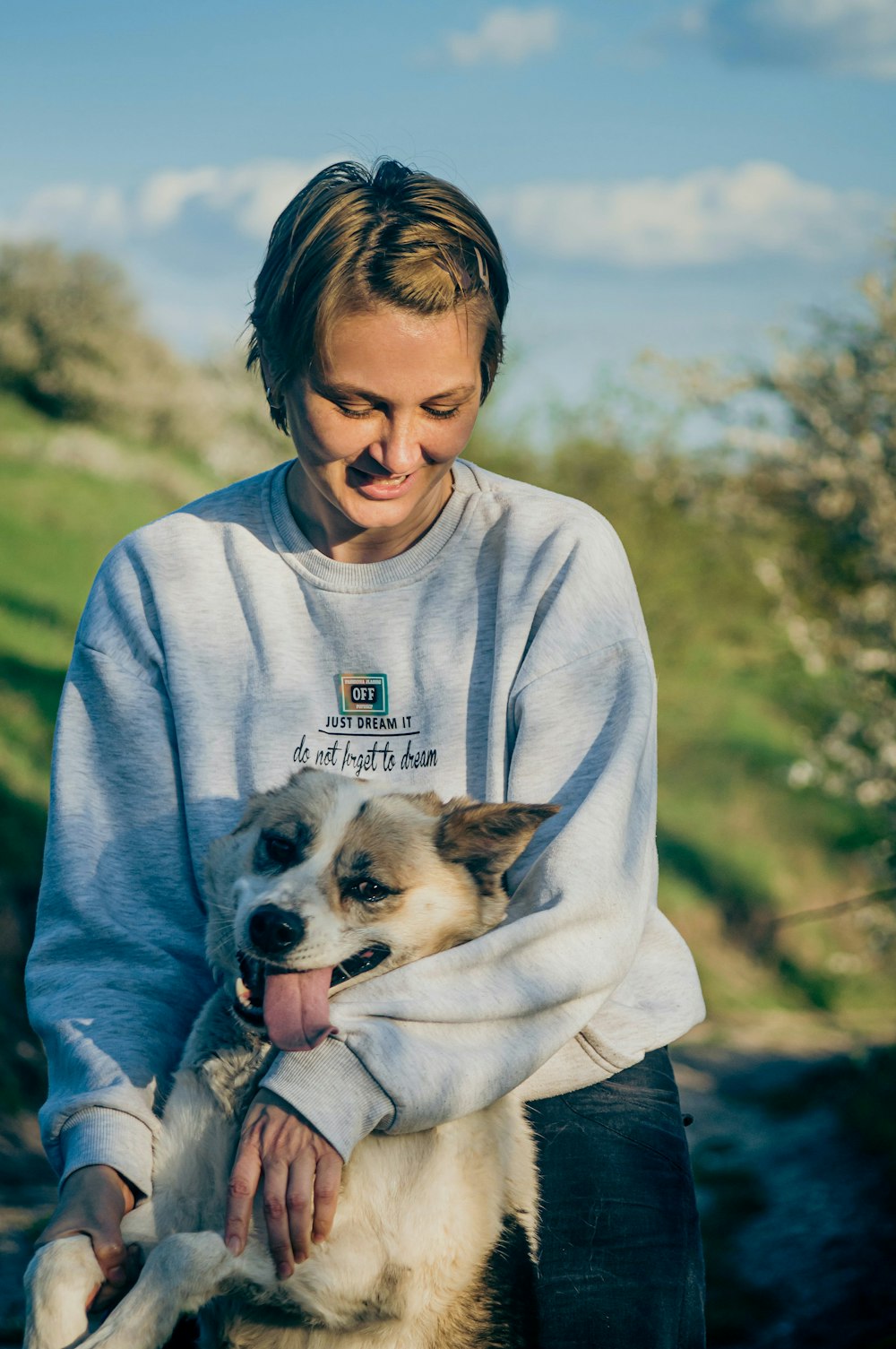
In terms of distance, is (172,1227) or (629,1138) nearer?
(172,1227)

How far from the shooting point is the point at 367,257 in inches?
87.5

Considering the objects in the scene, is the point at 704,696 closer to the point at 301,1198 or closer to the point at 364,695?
the point at 364,695

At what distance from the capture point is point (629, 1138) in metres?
2.24

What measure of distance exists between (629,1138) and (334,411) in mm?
1448

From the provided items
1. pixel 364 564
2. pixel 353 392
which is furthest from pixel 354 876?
pixel 353 392

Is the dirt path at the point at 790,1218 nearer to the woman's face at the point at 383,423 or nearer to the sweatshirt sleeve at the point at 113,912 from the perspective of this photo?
the sweatshirt sleeve at the point at 113,912

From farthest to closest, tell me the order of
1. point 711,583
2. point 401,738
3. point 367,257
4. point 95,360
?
point 95,360
point 711,583
point 401,738
point 367,257

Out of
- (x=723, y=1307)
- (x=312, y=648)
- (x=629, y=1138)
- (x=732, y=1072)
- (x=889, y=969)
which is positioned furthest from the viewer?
(x=889, y=969)

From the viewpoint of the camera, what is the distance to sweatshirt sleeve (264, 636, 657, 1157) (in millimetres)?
1932

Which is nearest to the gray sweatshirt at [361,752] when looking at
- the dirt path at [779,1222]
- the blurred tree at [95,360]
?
the dirt path at [779,1222]

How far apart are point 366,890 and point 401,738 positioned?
0.29 meters

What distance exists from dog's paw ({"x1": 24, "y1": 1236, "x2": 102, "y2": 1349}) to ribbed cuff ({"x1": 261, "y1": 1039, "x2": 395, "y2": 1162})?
39 cm

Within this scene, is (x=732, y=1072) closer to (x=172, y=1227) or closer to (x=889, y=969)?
(x=889, y=969)

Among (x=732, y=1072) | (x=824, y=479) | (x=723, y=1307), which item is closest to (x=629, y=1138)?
(x=723, y=1307)
